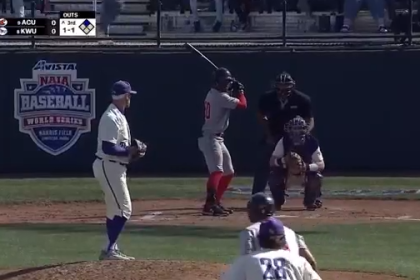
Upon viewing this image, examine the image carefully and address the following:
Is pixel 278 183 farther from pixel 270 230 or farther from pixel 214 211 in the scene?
pixel 270 230

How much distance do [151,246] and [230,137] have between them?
819 centimetres

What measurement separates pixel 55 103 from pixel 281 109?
23.4ft

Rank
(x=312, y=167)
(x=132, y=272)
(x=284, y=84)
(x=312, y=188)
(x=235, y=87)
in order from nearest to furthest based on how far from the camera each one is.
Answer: (x=132, y=272)
(x=312, y=167)
(x=312, y=188)
(x=284, y=84)
(x=235, y=87)

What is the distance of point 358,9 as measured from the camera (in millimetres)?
23125

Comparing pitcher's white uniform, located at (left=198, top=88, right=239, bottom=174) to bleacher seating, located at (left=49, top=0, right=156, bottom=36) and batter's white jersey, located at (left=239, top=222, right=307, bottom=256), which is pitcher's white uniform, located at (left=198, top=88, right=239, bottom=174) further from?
batter's white jersey, located at (left=239, top=222, right=307, bottom=256)

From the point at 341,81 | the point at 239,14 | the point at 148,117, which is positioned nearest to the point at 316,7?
the point at 239,14

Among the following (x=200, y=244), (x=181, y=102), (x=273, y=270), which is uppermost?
(x=273, y=270)

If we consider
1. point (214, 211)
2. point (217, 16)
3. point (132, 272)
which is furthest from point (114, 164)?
point (217, 16)

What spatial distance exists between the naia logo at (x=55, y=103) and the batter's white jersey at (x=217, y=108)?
5.80 m

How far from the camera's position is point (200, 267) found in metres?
10.5

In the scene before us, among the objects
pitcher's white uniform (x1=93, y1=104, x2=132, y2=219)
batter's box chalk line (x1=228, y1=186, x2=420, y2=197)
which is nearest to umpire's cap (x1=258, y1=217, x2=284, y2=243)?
pitcher's white uniform (x1=93, y1=104, x2=132, y2=219)

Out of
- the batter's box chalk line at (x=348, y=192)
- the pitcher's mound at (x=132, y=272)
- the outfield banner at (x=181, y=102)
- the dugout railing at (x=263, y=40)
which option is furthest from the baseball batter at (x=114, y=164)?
the dugout railing at (x=263, y=40)

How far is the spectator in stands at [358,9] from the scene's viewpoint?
75.2ft

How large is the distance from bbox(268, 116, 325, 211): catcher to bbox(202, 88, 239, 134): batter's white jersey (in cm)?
206
